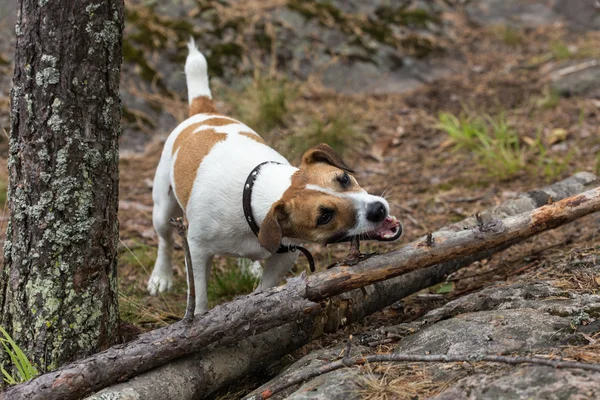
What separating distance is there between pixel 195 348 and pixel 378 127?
202 inches

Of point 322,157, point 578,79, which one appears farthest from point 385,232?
point 578,79

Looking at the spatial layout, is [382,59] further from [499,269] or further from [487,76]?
[499,269]

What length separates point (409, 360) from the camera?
95.1 inches

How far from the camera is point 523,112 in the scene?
285 inches

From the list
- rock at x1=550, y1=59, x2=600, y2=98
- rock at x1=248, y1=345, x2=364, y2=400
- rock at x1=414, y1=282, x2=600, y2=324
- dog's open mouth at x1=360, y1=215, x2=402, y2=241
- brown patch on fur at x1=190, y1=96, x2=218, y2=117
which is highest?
brown patch on fur at x1=190, y1=96, x2=218, y2=117

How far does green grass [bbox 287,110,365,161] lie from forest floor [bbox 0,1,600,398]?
1 cm

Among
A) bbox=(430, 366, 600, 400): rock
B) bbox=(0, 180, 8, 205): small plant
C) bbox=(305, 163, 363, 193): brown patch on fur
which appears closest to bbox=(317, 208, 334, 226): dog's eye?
bbox=(305, 163, 363, 193): brown patch on fur

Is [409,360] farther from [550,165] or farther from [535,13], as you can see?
[535,13]

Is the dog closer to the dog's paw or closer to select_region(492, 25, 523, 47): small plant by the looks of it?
the dog's paw

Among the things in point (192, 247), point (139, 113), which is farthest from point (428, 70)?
point (192, 247)

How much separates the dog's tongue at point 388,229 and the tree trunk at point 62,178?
4.54 ft

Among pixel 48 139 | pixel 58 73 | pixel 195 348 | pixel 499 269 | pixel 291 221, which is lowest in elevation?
pixel 499 269

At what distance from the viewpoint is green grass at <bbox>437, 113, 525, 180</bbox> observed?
576cm

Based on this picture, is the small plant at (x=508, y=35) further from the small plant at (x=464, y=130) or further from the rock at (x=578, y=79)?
the small plant at (x=464, y=130)
